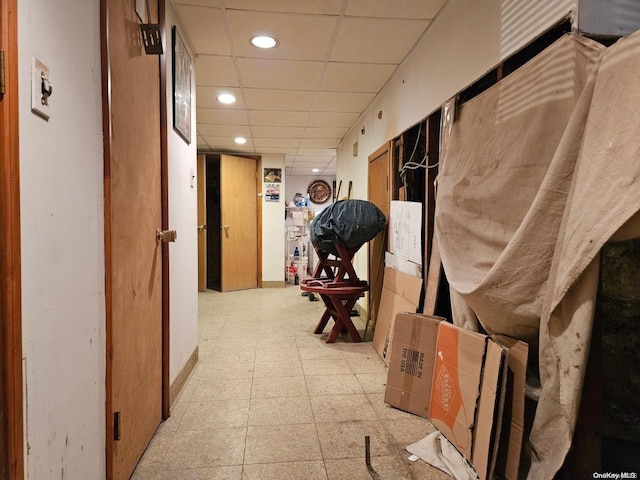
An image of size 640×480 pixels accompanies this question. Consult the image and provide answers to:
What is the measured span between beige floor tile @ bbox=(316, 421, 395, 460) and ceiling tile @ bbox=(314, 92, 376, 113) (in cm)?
294

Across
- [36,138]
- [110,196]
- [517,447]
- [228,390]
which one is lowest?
[228,390]

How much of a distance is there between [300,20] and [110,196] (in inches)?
67.5

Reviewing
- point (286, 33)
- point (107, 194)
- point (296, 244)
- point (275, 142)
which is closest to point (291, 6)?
point (286, 33)

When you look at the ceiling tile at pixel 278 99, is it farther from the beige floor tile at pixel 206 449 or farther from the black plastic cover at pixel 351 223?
the beige floor tile at pixel 206 449

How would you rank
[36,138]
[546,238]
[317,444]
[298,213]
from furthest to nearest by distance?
[298,213], [317,444], [546,238], [36,138]

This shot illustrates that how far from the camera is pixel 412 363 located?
2.07 metres

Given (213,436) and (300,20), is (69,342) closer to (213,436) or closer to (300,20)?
(213,436)

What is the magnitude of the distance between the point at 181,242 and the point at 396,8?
6.59ft

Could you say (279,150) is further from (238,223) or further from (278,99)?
(278,99)

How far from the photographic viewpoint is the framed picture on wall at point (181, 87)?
7.11 ft

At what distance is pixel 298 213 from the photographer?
7.06 meters

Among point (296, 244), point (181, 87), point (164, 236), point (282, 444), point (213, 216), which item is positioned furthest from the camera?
point (296, 244)

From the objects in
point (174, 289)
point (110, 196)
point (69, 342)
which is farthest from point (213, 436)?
point (110, 196)

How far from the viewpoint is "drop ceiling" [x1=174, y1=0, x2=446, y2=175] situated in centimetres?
217
